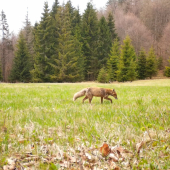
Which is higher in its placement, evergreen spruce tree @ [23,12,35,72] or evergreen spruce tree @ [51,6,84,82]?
evergreen spruce tree @ [23,12,35,72]

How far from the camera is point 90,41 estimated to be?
4588cm

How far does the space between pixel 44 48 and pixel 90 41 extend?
513 inches

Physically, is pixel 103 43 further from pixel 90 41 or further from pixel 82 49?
pixel 82 49

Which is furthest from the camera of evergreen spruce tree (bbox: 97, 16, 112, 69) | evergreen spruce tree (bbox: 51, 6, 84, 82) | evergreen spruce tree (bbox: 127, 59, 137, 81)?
evergreen spruce tree (bbox: 97, 16, 112, 69)

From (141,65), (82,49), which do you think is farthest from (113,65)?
(82,49)

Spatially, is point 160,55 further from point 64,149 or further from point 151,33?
point 64,149

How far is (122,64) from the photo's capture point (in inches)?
1476

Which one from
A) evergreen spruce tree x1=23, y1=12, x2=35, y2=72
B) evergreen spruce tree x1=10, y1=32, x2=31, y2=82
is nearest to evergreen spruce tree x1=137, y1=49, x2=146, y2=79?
evergreen spruce tree x1=10, y1=32, x2=31, y2=82

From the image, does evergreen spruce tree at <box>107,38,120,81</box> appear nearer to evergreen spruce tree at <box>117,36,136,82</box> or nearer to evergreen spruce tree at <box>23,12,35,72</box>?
evergreen spruce tree at <box>117,36,136,82</box>

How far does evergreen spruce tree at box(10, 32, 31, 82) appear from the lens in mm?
40125

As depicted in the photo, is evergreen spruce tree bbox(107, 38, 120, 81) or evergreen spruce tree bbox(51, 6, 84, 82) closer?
evergreen spruce tree bbox(51, 6, 84, 82)

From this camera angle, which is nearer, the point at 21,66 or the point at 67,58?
the point at 67,58

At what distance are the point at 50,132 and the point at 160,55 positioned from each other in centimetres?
5387

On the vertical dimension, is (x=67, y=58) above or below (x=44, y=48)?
below
